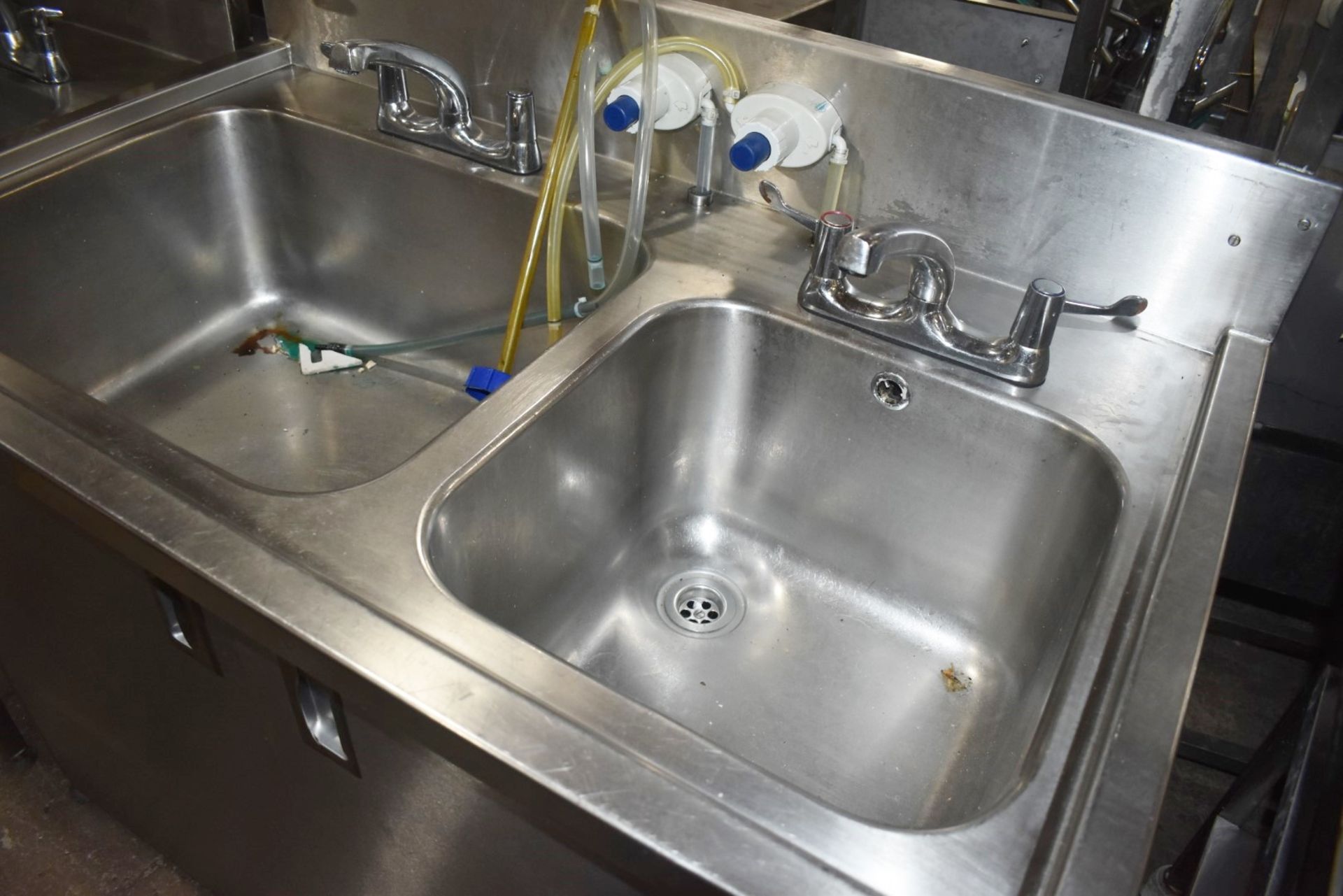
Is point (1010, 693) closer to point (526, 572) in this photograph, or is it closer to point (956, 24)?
point (526, 572)

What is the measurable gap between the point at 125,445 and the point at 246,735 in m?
0.32

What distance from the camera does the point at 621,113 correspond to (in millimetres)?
1138

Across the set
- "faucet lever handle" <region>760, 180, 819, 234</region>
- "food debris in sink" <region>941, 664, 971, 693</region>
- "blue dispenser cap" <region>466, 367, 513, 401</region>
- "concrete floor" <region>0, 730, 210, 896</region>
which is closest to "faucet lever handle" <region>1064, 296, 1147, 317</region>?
"faucet lever handle" <region>760, 180, 819, 234</region>

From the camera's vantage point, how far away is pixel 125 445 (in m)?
0.84

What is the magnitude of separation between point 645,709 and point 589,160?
2.34 feet

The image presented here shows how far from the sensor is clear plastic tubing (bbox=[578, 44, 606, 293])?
1.14 m

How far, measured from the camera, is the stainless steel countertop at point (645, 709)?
0.60 m

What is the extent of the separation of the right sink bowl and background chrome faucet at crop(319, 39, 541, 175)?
35 cm

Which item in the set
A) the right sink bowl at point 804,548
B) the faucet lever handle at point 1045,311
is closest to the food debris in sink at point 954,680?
the right sink bowl at point 804,548

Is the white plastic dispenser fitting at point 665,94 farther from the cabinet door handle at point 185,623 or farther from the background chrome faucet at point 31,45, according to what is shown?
the background chrome faucet at point 31,45

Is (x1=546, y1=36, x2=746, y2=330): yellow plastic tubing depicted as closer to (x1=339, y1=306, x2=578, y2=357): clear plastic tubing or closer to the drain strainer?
(x1=339, y1=306, x2=578, y2=357): clear plastic tubing

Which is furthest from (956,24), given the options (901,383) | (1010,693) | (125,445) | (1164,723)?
(125,445)

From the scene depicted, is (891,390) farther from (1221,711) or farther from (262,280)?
(1221,711)

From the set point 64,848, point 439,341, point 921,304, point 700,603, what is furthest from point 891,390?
point 64,848
